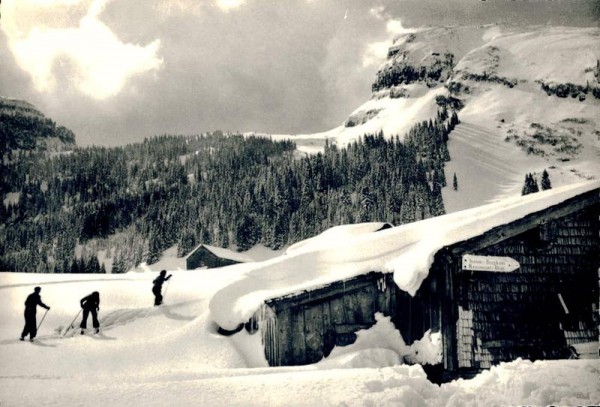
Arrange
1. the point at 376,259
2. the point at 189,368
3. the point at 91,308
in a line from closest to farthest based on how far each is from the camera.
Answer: the point at 189,368, the point at 376,259, the point at 91,308

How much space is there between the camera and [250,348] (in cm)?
1344

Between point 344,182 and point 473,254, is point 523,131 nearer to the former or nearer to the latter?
point 344,182

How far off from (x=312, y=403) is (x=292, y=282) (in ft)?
21.7

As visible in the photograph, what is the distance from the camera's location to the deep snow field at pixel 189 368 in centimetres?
784

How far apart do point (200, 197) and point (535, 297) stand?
103 meters

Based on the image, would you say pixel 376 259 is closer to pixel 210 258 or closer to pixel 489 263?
pixel 489 263

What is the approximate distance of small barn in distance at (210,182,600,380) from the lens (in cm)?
1219

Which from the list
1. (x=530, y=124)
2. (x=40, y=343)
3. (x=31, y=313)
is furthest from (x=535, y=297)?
(x=530, y=124)

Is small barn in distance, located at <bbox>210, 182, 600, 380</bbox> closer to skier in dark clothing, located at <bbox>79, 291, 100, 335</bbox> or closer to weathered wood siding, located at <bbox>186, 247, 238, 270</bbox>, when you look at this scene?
skier in dark clothing, located at <bbox>79, 291, 100, 335</bbox>

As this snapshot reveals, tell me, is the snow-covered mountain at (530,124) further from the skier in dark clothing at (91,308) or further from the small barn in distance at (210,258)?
the skier in dark clothing at (91,308)

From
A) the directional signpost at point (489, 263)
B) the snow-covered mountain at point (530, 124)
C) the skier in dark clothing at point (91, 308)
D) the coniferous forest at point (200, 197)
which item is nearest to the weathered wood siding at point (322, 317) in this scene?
the directional signpost at point (489, 263)

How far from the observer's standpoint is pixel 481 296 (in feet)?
40.4

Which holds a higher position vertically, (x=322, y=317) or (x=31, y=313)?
(x=31, y=313)

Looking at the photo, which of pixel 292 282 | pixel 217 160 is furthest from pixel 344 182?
pixel 292 282
